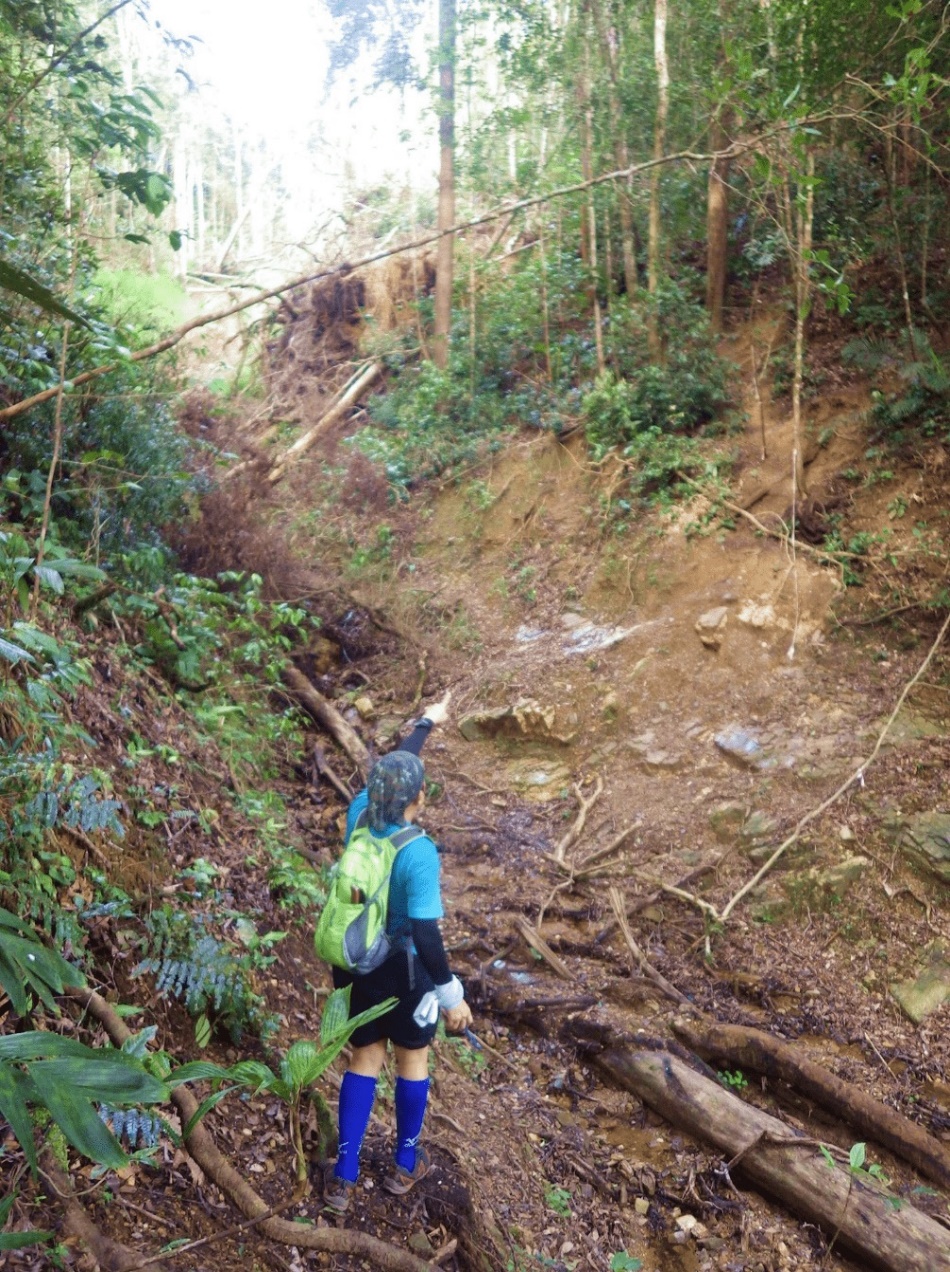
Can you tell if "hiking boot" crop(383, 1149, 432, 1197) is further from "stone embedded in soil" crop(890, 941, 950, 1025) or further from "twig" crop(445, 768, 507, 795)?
"twig" crop(445, 768, 507, 795)

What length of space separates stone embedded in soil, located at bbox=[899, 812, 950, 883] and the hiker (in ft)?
13.3

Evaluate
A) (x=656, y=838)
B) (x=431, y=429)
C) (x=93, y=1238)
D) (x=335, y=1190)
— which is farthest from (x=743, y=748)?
(x=431, y=429)

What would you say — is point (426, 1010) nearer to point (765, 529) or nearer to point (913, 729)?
point (913, 729)

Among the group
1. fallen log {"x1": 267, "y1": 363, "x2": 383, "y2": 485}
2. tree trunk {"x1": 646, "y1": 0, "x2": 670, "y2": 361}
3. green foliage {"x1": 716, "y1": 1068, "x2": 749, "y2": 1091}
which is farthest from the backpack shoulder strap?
fallen log {"x1": 267, "y1": 363, "x2": 383, "y2": 485}

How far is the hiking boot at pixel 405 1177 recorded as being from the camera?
328 cm

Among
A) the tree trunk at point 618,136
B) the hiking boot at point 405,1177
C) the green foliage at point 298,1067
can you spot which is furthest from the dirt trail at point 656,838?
the tree trunk at point 618,136

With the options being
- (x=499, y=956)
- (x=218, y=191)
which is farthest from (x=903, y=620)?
(x=218, y=191)

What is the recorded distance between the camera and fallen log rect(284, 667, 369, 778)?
25.9ft

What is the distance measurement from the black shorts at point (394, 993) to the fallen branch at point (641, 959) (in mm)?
2852

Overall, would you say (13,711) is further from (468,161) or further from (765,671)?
(468,161)

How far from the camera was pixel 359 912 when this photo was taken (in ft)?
9.94

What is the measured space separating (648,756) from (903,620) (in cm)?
249

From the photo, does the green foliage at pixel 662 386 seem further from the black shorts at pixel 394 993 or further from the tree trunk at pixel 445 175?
the black shorts at pixel 394 993

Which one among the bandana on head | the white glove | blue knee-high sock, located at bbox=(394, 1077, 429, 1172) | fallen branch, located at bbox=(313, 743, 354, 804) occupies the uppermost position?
the bandana on head
